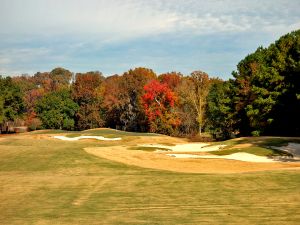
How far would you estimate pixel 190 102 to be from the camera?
85688 millimetres

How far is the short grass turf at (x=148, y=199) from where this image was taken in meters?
11.5

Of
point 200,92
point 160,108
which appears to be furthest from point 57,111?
point 200,92

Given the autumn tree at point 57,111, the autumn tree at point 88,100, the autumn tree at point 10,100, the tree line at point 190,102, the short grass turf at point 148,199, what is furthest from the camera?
the autumn tree at point 88,100

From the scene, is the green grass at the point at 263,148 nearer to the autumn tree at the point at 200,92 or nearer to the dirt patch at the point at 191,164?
the dirt patch at the point at 191,164

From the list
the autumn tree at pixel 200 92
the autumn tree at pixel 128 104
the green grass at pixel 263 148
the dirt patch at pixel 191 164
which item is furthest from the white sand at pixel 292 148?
the autumn tree at pixel 128 104

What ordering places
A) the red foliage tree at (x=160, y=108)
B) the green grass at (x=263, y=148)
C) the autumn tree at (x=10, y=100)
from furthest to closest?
the autumn tree at (x=10, y=100) < the red foliage tree at (x=160, y=108) < the green grass at (x=263, y=148)

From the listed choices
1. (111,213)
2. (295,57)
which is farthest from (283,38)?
(111,213)

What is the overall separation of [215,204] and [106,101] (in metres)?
84.9

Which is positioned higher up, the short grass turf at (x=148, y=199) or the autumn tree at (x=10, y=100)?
the autumn tree at (x=10, y=100)

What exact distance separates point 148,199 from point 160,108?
229 feet

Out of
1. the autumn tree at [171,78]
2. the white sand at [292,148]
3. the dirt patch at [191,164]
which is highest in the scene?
the autumn tree at [171,78]

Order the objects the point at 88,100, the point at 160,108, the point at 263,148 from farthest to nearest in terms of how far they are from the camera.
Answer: the point at 88,100 → the point at 160,108 → the point at 263,148

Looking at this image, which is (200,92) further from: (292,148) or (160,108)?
(292,148)

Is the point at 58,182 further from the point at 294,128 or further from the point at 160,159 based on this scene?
the point at 294,128
